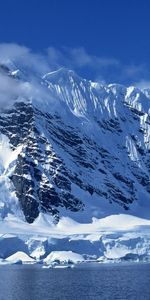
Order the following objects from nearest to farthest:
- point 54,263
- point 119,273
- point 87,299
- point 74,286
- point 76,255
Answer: point 87,299
point 74,286
point 119,273
point 54,263
point 76,255

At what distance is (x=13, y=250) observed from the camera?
195875 millimetres

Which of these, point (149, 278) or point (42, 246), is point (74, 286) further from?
point (42, 246)

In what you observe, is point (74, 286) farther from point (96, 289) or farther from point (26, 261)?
point (26, 261)

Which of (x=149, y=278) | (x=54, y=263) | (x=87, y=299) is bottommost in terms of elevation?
(x=87, y=299)

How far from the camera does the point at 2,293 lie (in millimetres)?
110812

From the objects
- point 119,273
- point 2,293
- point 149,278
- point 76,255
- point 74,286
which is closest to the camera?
point 2,293

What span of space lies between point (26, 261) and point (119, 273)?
159 feet

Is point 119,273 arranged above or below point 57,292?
above

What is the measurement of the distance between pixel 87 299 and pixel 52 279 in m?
35.6

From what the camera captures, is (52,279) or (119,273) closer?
(52,279)

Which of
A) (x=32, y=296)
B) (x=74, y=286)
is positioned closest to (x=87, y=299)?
(x=32, y=296)

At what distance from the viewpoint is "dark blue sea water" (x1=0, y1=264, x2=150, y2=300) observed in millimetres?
106688

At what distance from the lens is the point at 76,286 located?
398ft

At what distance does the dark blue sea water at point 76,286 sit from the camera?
106688mm
